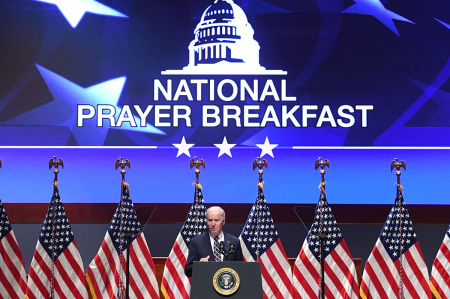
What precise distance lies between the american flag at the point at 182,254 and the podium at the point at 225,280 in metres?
2.32

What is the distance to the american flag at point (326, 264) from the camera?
21.2 feet

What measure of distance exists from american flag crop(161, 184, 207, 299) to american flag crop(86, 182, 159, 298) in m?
0.14

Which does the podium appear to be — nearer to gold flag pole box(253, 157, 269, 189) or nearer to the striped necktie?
the striped necktie

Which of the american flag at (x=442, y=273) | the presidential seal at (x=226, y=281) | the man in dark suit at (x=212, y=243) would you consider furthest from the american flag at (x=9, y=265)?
the american flag at (x=442, y=273)

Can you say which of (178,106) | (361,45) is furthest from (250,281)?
(361,45)

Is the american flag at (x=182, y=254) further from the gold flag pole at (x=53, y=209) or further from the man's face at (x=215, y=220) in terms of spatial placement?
the man's face at (x=215, y=220)

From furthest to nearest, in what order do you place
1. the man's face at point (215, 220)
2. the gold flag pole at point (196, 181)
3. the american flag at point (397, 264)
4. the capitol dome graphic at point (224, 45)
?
the capitol dome graphic at point (224, 45) → the gold flag pole at point (196, 181) → the american flag at point (397, 264) → the man's face at point (215, 220)

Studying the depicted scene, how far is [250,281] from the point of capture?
13.8ft

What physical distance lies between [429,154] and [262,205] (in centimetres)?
206

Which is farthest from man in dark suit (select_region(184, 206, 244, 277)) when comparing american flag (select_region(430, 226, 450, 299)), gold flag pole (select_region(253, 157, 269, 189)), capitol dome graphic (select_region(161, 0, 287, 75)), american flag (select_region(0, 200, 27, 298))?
capitol dome graphic (select_region(161, 0, 287, 75))

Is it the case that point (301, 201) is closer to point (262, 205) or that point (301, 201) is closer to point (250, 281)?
point (262, 205)

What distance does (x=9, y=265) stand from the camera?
6.44 m

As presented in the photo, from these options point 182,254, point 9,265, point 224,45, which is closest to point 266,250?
point 182,254

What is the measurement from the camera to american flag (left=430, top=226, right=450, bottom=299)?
6.44 meters
